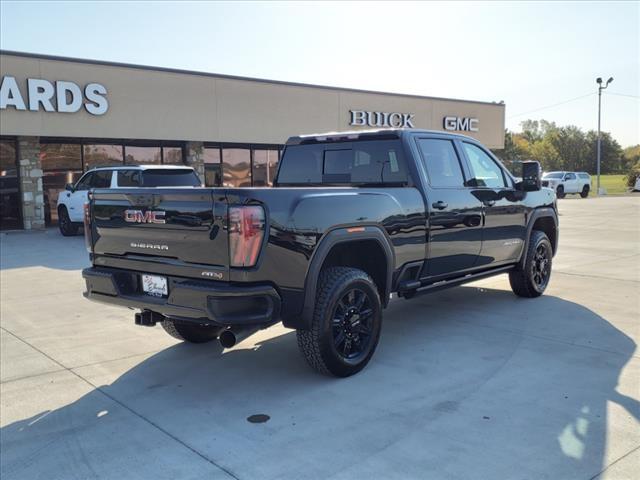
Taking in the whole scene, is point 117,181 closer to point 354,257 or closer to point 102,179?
point 102,179

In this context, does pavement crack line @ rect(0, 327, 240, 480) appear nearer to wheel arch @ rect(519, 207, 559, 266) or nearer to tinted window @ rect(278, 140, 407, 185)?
tinted window @ rect(278, 140, 407, 185)

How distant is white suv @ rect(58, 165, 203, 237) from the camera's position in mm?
12602

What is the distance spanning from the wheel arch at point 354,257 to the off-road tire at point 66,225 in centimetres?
1257

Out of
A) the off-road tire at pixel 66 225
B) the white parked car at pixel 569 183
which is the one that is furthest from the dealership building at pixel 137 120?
the white parked car at pixel 569 183

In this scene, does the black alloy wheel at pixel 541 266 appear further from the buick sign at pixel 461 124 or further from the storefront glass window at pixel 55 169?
the buick sign at pixel 461 124

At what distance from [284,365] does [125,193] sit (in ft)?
6.44

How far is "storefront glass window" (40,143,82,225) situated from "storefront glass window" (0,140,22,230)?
0.87 meters

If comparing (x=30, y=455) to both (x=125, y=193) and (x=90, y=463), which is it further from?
(x=125, y=193)

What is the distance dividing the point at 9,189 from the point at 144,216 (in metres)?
15.7

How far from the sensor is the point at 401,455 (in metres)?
3.40

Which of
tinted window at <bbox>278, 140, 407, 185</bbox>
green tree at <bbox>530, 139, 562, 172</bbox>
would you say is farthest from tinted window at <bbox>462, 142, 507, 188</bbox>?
green tree at <bbox>530, 139, 562, 172</bbox>

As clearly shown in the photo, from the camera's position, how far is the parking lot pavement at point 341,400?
3.35 meters

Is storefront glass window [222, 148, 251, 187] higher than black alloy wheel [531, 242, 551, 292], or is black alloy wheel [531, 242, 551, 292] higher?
storefront glass window [222, 148, 251, 187]

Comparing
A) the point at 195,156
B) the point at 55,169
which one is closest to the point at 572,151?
the point at 195,156
